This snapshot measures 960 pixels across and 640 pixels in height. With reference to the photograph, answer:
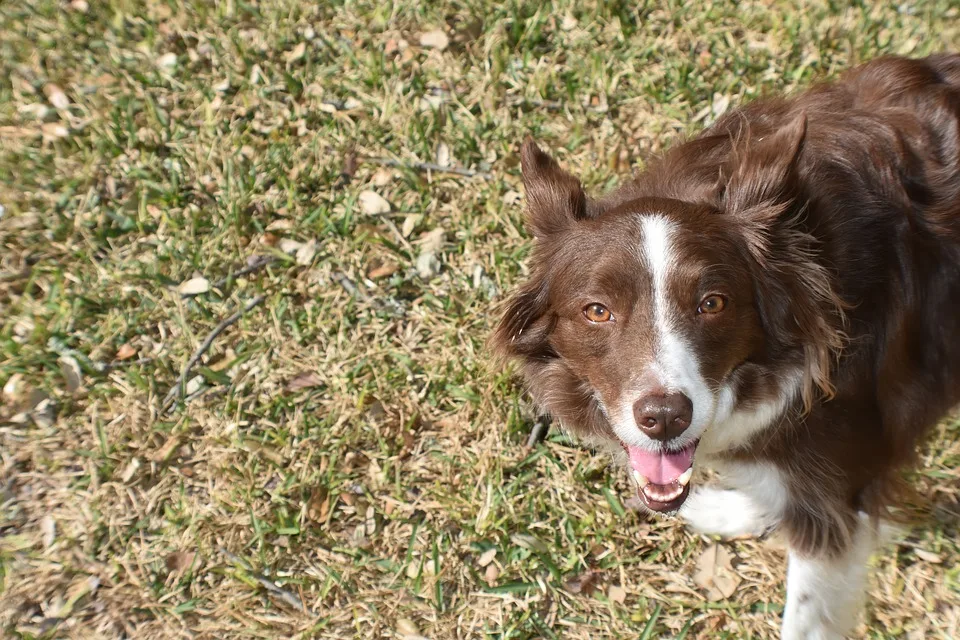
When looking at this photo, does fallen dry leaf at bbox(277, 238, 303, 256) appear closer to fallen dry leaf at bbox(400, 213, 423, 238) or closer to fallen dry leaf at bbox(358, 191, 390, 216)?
fallen dry leaf at bbox(358, 191, 390, 216)

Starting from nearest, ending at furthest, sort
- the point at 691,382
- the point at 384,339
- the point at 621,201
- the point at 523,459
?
the point at 691,382 < the point at 621,201 < the point at 523,459 < the point at 384,339

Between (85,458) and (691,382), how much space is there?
323 centimetres

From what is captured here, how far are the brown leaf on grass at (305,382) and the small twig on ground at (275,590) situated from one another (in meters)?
0.93

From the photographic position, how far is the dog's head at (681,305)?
110 inches

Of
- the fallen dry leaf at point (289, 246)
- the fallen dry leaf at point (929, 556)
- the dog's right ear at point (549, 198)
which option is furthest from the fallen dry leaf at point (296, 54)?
the fallen dry leaf at point (929, 556)

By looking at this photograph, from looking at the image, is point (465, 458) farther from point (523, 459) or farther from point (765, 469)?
point (765, 469)

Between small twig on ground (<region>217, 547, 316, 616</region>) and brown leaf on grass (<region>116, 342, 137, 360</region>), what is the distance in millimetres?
1389

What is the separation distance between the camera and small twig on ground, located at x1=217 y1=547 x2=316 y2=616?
389cm

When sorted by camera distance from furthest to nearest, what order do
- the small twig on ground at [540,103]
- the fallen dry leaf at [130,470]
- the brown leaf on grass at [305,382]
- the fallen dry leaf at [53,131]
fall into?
1. the fallen dry leaf at [53,131]
2. the small twig on ground at [540,103]
3. the brown leaf on grass at [305,382]
4. the fallen dry leaf at [130,470]

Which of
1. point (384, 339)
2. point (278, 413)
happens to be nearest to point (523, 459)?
point (384, 339)

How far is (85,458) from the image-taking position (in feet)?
14.4

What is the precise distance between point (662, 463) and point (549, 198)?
1.06m

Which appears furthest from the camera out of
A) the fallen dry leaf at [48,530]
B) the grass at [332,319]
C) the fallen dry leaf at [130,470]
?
the fallen dry leaf at [130,470]

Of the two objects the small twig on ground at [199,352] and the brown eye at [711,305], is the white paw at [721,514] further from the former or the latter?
the small twig on ground at [199,352]
